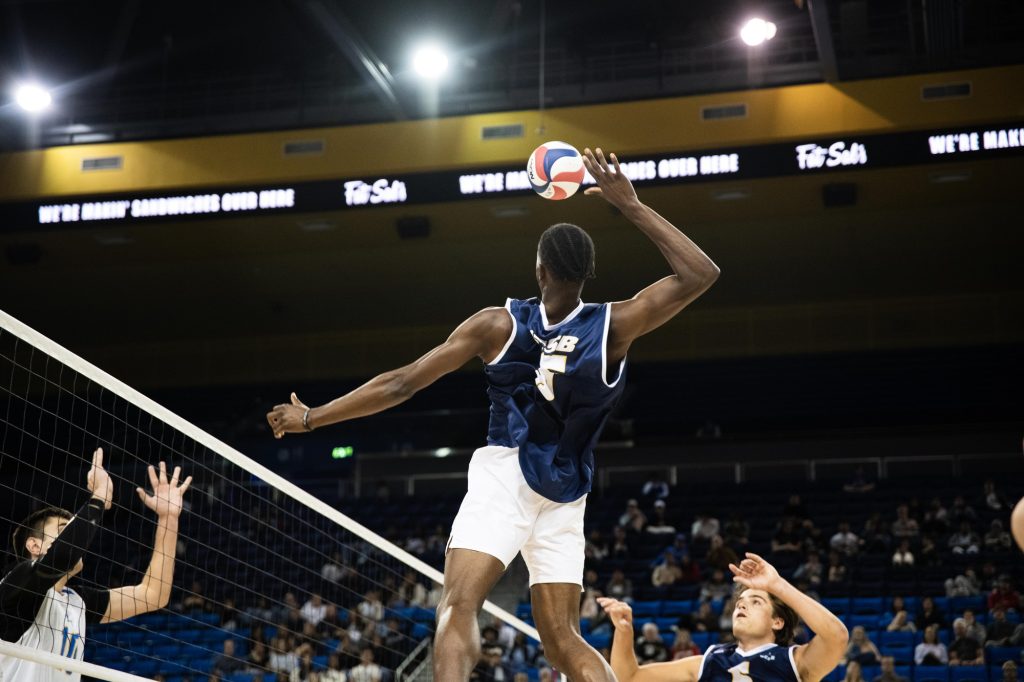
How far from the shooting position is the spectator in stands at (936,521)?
59.8 feet

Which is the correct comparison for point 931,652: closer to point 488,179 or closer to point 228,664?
point 228,664

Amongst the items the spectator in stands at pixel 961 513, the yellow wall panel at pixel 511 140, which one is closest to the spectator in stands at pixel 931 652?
the spectator in stands at pixel 961 513

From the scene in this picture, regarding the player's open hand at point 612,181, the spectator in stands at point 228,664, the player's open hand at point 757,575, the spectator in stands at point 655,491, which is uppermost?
the player's open hand at point 612,181

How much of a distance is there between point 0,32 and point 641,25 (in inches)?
411

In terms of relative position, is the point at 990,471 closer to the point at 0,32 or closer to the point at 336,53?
the point at 336,53

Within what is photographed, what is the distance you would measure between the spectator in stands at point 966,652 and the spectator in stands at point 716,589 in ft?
11.2

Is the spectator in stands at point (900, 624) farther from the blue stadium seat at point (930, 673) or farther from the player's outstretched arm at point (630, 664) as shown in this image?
the player's outstretched arm at point (630, 664)

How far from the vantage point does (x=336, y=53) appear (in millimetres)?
18734

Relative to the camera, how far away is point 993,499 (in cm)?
1900

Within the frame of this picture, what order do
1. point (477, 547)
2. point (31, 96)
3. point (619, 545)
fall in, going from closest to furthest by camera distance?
point (477, 547), point (31, 96), point (619, 545)

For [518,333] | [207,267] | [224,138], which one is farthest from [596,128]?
[518,333]

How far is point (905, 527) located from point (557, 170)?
47.0ft

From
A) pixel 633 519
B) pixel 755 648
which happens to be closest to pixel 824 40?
pixel 633 519

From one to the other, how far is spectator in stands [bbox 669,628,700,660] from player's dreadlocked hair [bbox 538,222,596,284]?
989 cm
